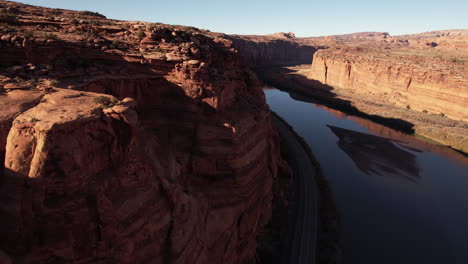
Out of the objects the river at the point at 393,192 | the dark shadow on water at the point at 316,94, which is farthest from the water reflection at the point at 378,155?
the dark shadow on water at the point at 316,94

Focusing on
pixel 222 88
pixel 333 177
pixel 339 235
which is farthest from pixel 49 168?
pixel 333 177

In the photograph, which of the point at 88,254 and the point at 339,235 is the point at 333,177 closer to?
the point at 339,235

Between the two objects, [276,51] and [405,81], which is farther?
[276,51]

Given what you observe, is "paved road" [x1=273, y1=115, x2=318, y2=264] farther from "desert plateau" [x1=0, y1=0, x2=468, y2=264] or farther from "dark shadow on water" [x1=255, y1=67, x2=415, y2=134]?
"dark shadow on water" [x1=255, y1=67, x2=415, y2=134]

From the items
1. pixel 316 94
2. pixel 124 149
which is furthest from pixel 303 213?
pixel 316 94

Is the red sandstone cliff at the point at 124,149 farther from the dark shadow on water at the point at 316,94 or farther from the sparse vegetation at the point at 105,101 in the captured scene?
the dark shadow on water at the point at 316,94

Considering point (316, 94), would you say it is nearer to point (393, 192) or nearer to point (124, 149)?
point (393, 192)
